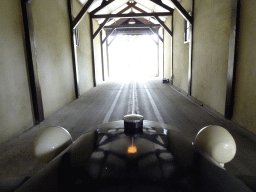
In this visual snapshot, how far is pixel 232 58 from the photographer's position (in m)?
3.45

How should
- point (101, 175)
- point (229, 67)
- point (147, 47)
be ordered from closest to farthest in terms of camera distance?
point (101, 175), point (229, 67), point (147, 47)

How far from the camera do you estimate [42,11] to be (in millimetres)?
4539

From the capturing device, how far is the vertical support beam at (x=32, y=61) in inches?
143

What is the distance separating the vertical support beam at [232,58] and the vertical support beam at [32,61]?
409 cm

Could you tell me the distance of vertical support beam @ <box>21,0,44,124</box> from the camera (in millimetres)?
3643

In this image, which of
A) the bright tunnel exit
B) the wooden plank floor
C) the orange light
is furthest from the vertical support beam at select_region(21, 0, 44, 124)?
the bright tunnel exit

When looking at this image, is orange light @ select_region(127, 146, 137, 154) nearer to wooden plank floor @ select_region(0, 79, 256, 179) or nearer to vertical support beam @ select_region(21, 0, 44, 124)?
wooden plank floor @ select_region(0, 79, 256, 179)

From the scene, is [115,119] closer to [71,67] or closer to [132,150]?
[132,150]

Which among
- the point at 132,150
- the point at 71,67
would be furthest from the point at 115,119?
the point at 71,67

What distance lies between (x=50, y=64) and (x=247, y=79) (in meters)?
4.64

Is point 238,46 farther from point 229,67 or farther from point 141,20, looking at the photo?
point 141,20

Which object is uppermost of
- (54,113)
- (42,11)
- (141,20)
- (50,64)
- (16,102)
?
(141,20)

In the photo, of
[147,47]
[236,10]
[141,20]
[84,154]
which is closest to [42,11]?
[236,10]

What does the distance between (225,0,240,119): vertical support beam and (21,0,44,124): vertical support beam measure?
4.09m
